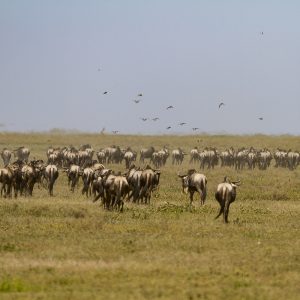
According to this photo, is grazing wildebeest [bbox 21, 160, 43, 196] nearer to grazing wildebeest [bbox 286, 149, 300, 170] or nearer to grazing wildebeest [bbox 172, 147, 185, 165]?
grazing wildebeest [bbox 172, 147, 185, 165]

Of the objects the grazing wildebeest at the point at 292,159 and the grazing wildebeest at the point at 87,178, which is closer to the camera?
the grazing wildebeest at the point at 87,178

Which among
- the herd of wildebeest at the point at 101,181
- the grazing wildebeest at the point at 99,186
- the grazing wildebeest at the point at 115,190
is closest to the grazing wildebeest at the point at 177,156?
the herd of wildebeest at the point at 101,181

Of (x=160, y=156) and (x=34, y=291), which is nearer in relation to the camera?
(x=34, y=291)

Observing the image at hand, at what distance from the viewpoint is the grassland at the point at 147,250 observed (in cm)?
1667

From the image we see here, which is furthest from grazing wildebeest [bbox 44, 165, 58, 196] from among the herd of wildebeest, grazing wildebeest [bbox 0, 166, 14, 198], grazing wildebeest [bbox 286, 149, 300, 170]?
grazing wildebeest [bbox 286, 149, 300, 170]

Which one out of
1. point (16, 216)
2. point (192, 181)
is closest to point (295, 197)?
point (192, 181)

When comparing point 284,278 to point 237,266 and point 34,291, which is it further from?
point 34,291

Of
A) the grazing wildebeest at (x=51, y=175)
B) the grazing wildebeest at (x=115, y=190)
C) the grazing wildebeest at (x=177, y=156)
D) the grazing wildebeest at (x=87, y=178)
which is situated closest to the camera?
the grazing wildebeest at (x=115, y=190)

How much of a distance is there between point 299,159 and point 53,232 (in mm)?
44956

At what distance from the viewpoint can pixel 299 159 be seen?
66625mm

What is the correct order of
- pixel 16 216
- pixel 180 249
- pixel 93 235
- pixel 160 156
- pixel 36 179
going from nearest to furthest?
pixel 180 249
pixel 93 235
pixel 16 216
pixel 36 179
pixel 160 156

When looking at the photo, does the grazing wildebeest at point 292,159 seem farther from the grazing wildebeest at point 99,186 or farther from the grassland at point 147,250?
the grazing wildebeest at point 99,186

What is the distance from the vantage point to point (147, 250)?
21750mm

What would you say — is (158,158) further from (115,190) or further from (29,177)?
(115,190)
